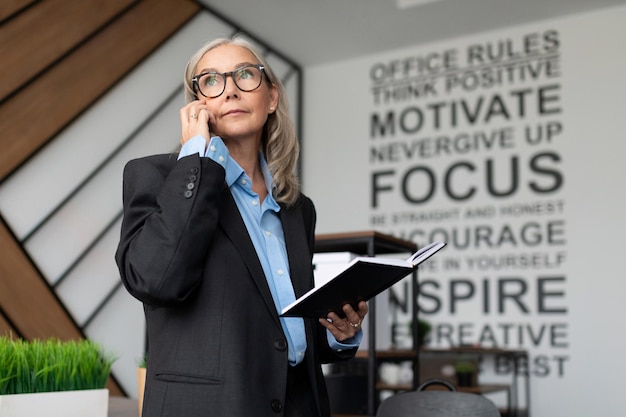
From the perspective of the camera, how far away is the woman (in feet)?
3.57

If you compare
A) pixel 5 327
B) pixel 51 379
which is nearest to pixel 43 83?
pixel 5 327

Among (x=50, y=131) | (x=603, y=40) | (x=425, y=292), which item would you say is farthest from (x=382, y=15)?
(x=50, y=131)

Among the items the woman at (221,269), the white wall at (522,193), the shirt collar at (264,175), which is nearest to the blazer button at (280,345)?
the woman at (221,269)

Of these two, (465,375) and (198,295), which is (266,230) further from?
(465,375)

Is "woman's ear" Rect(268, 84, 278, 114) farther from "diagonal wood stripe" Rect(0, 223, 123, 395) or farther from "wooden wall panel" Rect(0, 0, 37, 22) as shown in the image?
"wooden wall panel" Rect(0, 0, 37, 22)

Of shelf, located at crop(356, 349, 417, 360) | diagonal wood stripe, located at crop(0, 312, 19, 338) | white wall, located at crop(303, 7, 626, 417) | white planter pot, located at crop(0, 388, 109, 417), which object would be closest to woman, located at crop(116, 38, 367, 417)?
white planter pot, located at crop(0, 388, 109, 417)

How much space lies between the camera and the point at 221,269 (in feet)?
3.79

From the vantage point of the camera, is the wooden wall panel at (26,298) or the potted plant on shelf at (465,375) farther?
the potted plant on shelf at (465,375)

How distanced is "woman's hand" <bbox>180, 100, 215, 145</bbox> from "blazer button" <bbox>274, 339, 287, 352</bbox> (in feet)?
1.17

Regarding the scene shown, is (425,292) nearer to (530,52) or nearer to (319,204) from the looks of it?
(319,204)

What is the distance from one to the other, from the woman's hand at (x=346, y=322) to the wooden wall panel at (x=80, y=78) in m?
2.85

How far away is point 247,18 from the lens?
17.8 ft

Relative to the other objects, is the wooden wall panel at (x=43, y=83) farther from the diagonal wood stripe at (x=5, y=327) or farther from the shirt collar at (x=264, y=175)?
the shirt collar at (x=264, y=175)

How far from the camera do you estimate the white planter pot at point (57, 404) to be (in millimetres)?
1355
